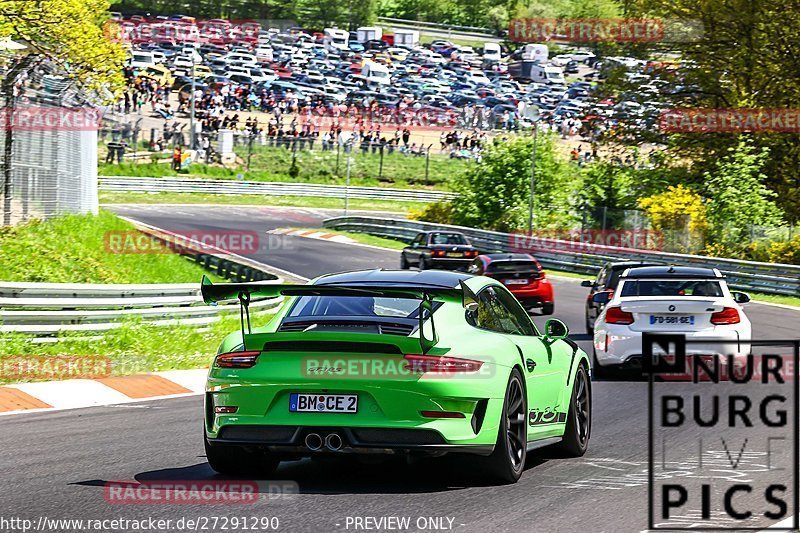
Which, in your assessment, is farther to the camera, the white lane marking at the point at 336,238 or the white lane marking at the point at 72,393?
the white lane marking at the point at 336,238

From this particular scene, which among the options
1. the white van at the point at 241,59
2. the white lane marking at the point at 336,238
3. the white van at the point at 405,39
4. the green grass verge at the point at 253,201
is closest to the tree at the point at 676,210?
the white lane marking at the point at 336,238

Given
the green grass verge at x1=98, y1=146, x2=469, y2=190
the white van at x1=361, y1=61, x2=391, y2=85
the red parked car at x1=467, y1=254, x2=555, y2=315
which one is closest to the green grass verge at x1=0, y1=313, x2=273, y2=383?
the red parked car at x1=467, y1=254, x2=555, y2=315

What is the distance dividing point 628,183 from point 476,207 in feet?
24.2

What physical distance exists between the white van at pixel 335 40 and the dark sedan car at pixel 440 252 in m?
64.9

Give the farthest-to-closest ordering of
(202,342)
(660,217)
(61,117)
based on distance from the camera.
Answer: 1. (660,217)
2. (61,117)
3. (202,342)

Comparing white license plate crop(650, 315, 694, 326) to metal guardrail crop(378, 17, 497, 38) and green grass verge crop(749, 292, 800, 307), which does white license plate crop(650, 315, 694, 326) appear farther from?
metal guardrail crop(378, 17, 497, 38)

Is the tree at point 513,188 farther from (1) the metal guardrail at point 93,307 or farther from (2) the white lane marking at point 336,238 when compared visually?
(1) the metal guardrail at point 93,307

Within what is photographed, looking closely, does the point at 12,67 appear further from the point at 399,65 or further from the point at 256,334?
the point at 399,65

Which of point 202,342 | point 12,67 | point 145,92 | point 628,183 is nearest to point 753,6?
point 628,183

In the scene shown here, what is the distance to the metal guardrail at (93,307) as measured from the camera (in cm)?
1547

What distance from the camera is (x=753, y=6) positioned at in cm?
4659

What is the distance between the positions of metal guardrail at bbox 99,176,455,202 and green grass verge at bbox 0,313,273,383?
43.2 m

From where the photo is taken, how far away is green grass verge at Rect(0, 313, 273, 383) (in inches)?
600

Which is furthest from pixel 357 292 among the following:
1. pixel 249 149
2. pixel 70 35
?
pixel 249 149
